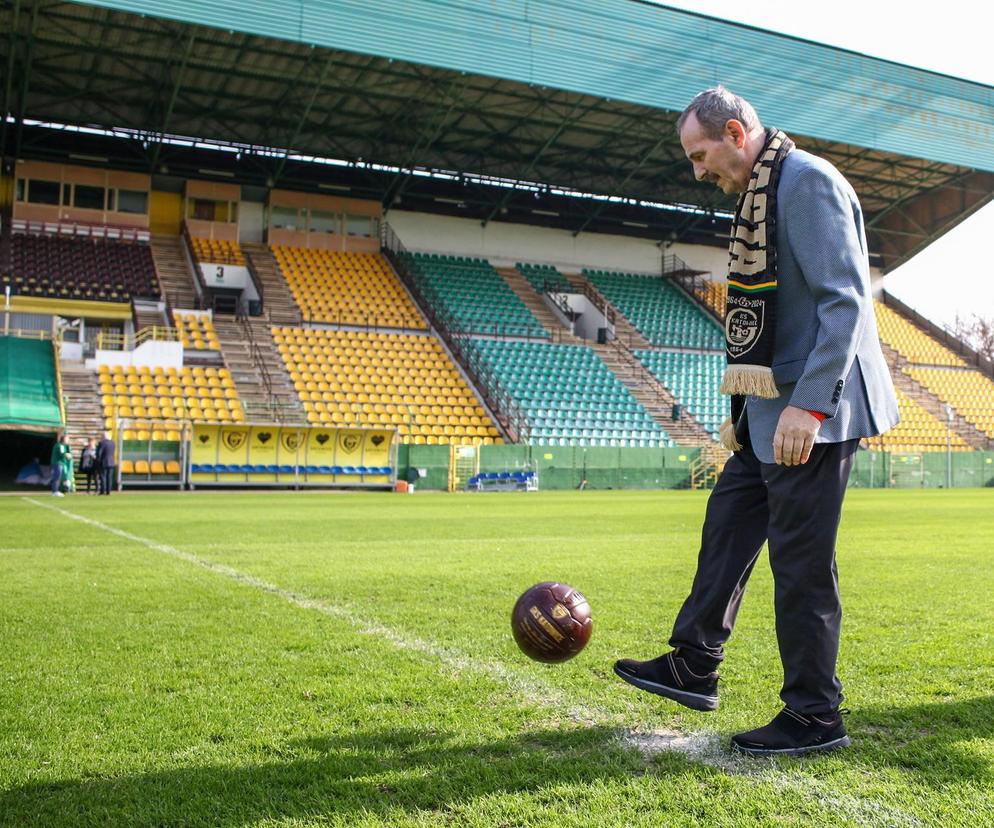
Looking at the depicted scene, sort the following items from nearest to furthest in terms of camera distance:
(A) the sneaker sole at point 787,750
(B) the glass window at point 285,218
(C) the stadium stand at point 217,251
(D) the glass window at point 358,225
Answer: (A) the sneaker sole at point 787,750, (C) the stadium stand at point 217,251, (B) the glass window at point 285,218, (D) the glass window at point 358,225

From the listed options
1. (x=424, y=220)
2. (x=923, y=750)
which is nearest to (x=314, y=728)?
(x=923, y=750)

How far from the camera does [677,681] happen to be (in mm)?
3750

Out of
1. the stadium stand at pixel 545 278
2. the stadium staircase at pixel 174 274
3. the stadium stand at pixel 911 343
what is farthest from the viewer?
the stadium stand at pixel 911 343

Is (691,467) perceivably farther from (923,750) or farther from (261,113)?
(923,750)

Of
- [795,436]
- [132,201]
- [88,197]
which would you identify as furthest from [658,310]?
[795,436]

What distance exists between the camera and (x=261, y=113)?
35.8 metres

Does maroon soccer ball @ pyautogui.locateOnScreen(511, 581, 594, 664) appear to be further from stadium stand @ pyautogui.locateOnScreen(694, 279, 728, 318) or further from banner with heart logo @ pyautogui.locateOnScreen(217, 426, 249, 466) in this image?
stadium stand @ pyautogui.locateOnScreen(694, 279, 728, 318)

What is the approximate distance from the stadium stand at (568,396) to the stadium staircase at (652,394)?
1.76 feet

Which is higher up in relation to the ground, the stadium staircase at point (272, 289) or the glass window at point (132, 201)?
the glass window at point (132, 201)

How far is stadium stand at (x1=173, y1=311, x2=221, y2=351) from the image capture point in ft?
107

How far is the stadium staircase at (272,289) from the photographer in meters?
36.0

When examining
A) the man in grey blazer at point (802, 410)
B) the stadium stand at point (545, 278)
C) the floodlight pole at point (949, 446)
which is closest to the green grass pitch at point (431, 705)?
the man in grey blazer at point (802, 410)

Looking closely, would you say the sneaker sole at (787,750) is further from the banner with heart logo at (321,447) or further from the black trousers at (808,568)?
the banner with heart logo at (321,447)

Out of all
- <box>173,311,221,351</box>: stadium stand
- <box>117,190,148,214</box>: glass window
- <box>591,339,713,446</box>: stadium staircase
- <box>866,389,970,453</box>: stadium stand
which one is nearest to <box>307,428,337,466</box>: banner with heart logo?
<box>173,311,221,351</box>: stadium stand
